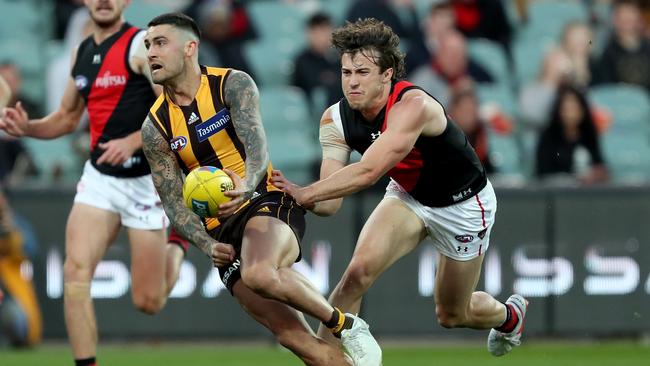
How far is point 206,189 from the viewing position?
8094 mm

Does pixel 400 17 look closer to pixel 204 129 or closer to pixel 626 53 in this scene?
pixel 626 53

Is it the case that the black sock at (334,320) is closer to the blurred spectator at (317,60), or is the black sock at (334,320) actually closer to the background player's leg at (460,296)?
the background player's leg at (460,296)

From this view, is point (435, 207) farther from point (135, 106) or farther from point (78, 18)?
point (78, 18)

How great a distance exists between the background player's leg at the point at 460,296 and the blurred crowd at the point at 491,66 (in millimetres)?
4300

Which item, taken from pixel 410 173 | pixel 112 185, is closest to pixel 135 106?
pixel 112 185

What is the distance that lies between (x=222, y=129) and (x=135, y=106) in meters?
1.60

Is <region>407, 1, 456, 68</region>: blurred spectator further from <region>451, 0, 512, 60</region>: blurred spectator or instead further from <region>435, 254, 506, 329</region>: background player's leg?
<region>435, 254, 506, 329</region>: background player's leg

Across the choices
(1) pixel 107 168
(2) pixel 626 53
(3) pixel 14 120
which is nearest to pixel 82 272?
(1) pixel 107 168

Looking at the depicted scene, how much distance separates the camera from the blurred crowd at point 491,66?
14.5 m

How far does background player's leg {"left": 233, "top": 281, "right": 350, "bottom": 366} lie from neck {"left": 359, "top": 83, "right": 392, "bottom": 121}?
1338 millimetres

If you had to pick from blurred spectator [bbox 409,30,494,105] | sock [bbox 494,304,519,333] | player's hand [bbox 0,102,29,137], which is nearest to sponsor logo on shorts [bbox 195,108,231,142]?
player's hand [bbox 0,102,29,137]

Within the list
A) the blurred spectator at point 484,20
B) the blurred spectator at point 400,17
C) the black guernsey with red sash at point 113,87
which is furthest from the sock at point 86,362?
the blurred spectator at point 484,20

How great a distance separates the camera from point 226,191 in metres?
8.06

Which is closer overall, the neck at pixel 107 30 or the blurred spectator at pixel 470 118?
the neck at pixel 107 30
